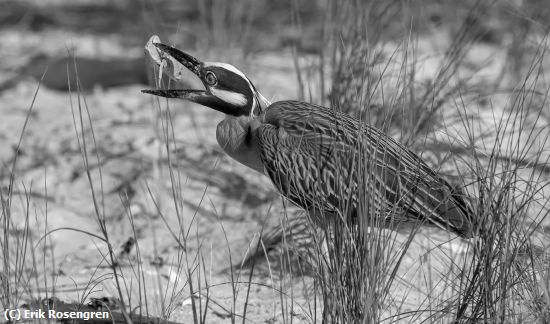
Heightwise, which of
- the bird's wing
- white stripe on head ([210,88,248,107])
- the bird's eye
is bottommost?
the bird's wing

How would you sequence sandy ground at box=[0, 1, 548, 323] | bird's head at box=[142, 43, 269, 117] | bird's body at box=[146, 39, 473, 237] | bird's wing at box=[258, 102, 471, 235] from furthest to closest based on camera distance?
1. bird's head at box=[142, 43, 269, 117]
2. sandy ground at box=[0, 1, 548, 323]
3. bird's wing at box=[258, 102, 471, 235]
4. bird's body at box=[146, 39, 473, 237]

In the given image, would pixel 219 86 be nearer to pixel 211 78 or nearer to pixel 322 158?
pixel 211 78

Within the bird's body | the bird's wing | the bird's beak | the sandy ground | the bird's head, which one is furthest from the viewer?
the bird's head

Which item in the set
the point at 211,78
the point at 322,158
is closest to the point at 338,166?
the point at 322,158

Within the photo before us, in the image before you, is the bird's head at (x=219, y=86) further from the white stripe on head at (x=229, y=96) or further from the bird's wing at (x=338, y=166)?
the bird's wing at (x=338, y=166)

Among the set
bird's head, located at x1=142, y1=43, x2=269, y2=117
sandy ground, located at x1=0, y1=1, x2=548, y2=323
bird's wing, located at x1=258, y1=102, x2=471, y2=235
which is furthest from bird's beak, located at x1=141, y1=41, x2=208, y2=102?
bird's wing, located at x1=258, y1=102, x2=471, y2=235

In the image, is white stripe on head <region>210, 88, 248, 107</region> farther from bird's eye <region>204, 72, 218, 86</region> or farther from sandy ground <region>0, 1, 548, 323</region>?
sandy ground <region>0, 1, 548, 323</region>

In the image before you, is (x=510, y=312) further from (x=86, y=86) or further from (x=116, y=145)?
(x=86, y=86)

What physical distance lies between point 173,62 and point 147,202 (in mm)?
1084

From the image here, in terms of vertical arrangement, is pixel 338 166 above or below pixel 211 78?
below

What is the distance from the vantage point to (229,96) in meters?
4.12

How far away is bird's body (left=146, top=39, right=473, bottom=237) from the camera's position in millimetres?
3137

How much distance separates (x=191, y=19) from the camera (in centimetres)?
895

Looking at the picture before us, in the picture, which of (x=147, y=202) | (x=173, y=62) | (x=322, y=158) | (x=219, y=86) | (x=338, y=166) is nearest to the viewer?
(x=338, y=166)
